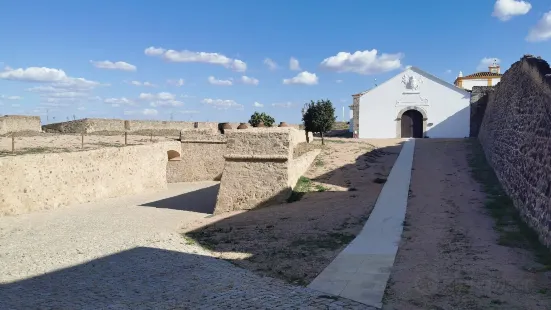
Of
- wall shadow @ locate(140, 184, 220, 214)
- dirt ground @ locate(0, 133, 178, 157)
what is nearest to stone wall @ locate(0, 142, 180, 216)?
dirt ground @ locate(0, 133, 178, 157)

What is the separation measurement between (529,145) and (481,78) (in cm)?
3037

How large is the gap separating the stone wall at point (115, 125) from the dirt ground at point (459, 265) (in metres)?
18.2

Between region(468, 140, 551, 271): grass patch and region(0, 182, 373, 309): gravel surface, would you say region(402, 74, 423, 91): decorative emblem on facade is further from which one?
region(0, 182, 373, 309): gravel surface

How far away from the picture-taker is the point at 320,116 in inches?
794

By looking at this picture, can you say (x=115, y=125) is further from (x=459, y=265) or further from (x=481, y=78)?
(x=481, y=78)

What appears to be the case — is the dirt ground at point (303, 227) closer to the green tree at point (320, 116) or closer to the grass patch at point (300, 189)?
the grass patch at point (300, 189)

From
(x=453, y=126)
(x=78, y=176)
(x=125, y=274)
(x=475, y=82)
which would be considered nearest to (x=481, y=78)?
(x=475, y=82)

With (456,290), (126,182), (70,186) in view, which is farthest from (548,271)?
(126,182)

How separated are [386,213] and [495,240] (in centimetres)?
283

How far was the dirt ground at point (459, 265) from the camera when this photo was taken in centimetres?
466

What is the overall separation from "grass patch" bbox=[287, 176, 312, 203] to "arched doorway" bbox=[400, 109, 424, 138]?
17.8m

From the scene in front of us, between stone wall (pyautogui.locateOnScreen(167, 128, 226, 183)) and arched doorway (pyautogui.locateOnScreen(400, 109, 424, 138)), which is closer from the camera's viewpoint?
stone wall (pyautogui.locateOnScreen(167, 128, 226, 183))

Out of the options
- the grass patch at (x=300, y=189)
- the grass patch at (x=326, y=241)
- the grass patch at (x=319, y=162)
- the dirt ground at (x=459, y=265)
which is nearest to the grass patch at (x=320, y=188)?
the grass patch at (x=300, y=189)

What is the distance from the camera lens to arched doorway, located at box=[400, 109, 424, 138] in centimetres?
2881
